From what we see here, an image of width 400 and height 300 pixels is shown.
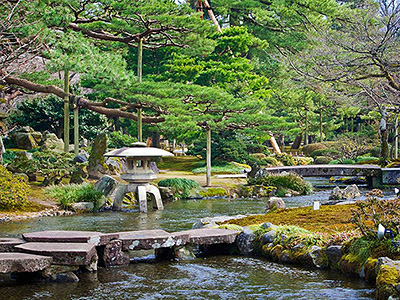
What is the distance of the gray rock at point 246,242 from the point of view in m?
7.99

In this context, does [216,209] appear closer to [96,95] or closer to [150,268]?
[150,268]

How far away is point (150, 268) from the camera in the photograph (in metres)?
7.18

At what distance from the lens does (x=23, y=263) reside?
19.9ft

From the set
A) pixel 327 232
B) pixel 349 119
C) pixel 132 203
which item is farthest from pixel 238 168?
pixel 349 119

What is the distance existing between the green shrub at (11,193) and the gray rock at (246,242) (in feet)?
23.7

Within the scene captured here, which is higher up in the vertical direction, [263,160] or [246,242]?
[263,160]

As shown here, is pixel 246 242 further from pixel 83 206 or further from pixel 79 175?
pixel 79 175

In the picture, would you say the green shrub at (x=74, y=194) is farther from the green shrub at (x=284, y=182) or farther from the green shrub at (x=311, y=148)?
the green shrub at (x=311, y=148)

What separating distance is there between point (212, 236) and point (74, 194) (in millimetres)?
7614

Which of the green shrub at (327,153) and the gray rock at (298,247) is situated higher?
the green shrub at (327,153)

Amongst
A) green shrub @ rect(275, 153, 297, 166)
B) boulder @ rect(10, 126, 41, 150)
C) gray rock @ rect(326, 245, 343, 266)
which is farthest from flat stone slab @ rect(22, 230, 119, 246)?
green shrub @ rect(275, 153, 297, 166)

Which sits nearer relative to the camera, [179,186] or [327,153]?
[179,186]

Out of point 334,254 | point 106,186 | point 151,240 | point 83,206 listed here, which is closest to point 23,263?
point 151,240

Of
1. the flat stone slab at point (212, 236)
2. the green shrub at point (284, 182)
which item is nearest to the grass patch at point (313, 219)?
the flat stone slab at point (212, 236)
